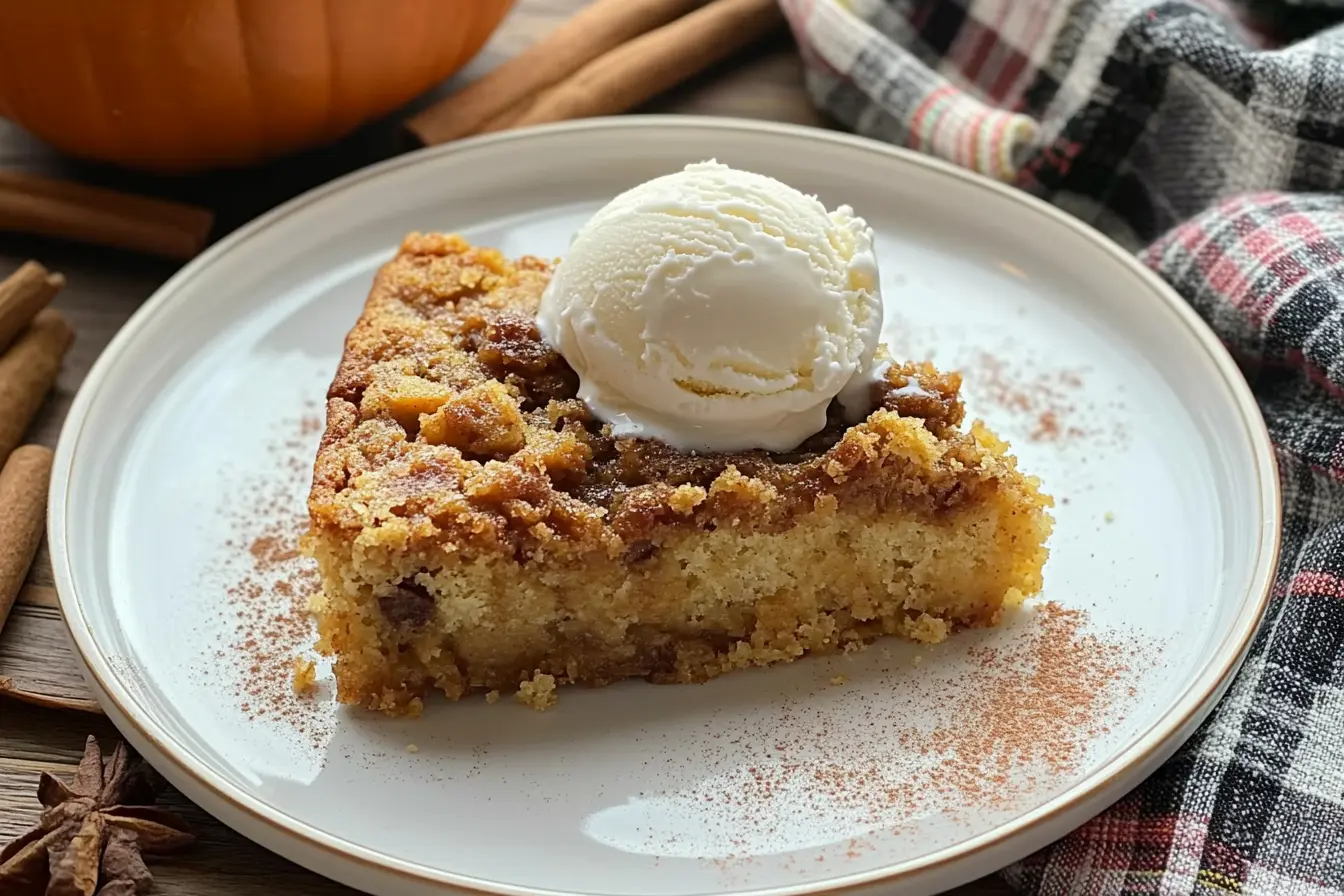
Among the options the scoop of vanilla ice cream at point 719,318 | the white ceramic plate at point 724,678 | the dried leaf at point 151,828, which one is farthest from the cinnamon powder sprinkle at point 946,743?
the dried leaf at point 151,828

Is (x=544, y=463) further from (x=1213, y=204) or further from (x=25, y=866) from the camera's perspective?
(x=1213, y=204)

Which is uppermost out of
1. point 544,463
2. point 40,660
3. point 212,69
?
point 212,69

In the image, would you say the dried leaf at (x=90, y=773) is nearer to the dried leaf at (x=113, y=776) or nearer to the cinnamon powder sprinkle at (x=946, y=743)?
the dried leaf at (x=113, y=776)

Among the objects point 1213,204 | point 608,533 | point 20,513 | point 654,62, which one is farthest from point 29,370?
point 1213,204

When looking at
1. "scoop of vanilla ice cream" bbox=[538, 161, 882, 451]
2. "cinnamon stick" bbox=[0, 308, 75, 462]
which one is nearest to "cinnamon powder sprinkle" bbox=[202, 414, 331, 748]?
"cinnamon stick" bbox=[0, 308, 75, 462]

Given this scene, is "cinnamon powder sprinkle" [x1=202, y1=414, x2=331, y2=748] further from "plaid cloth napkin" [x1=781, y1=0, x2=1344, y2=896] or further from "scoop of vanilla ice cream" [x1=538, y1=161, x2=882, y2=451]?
"plaid cloth napkin" [x1=781, y1=0, x2=1344, y2=896]

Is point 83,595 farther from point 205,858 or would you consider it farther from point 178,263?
point 178,263
